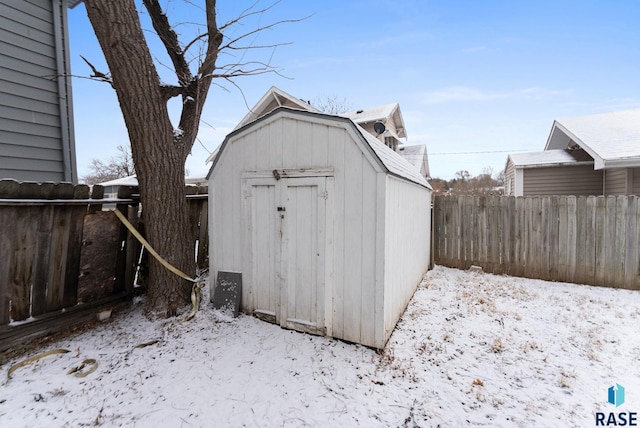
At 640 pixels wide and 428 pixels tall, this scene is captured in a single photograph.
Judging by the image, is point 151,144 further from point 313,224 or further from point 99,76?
point 313,224

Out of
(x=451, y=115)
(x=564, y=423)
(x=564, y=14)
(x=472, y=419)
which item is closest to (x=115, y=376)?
(x=472, y=419)

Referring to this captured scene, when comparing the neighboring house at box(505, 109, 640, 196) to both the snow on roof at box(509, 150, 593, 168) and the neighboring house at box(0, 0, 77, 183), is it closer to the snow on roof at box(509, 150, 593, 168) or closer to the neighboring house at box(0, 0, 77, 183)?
the snow on roof at box(509, 150, 593, 168)

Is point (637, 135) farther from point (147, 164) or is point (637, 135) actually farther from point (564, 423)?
point (147, 164)

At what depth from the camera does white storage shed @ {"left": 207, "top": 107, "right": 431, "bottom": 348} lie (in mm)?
2916

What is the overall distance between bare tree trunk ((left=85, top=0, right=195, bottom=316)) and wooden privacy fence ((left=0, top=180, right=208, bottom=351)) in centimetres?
52

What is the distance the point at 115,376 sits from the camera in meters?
2.43

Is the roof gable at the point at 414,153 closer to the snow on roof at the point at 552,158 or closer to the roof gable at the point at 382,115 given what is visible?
the roof gable at the point at 382,115

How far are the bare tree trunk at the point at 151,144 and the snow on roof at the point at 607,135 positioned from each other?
10.1 metres

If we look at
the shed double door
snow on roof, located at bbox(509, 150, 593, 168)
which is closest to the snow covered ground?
the shed double door

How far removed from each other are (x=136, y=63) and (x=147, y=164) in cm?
121

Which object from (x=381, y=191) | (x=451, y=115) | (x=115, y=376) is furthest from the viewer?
(x=451, y=115)

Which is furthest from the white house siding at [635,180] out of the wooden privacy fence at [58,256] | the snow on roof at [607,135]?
the wooden privacy fence at [58,256]

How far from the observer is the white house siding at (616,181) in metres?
7.79

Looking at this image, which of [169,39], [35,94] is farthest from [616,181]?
[35,94]
